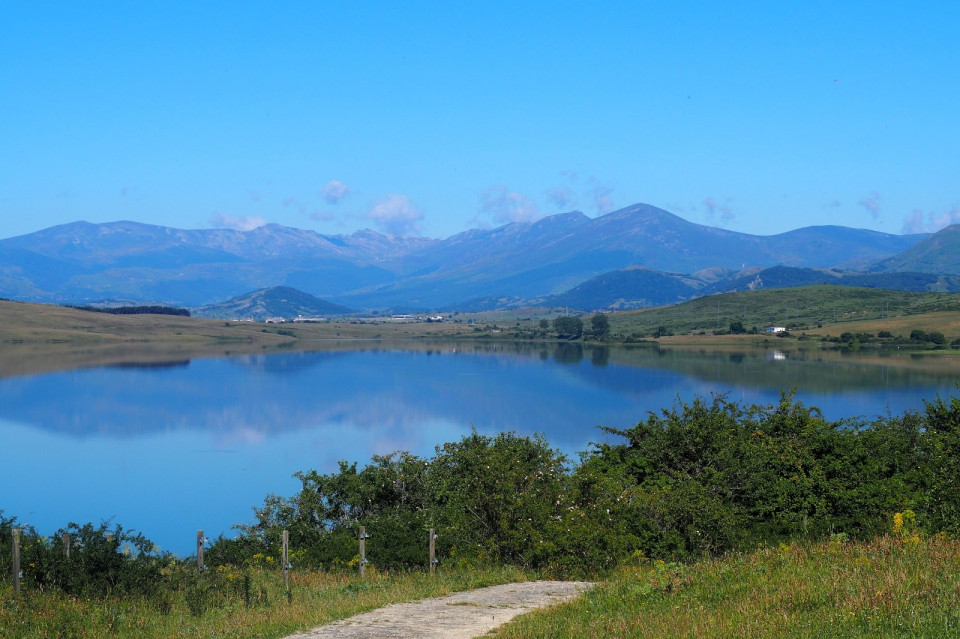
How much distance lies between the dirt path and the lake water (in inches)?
525

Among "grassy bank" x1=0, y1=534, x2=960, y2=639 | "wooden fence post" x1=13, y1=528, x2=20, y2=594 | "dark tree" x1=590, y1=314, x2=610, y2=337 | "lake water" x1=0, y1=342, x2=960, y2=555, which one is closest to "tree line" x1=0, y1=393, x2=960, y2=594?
"wooden fence post" x1=13, y1=528, x2=20, y2=594

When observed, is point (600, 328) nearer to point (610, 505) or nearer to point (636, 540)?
point (610, 505)

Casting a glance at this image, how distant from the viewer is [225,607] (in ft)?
47.1

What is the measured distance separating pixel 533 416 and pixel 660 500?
50.1 meters

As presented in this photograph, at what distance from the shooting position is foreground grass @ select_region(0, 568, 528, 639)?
12.5 meters

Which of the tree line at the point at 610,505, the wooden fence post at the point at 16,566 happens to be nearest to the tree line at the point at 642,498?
the tree line at the point at 610,505

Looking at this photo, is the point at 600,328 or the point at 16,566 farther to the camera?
the point at 600,328

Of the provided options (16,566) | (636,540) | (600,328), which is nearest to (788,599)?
(636,540)

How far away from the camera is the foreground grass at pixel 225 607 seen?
12477 mm

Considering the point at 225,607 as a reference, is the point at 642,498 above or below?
above

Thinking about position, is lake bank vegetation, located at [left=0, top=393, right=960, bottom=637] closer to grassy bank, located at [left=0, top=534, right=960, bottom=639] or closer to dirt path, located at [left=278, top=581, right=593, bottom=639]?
grassy bank, located at [left=0, top=534, right=960, bottom=639]

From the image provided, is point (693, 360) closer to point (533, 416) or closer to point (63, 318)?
point (533, 416)

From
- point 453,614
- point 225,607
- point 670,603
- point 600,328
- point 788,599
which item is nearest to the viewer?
point 788,599

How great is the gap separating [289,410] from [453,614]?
2544 inches
